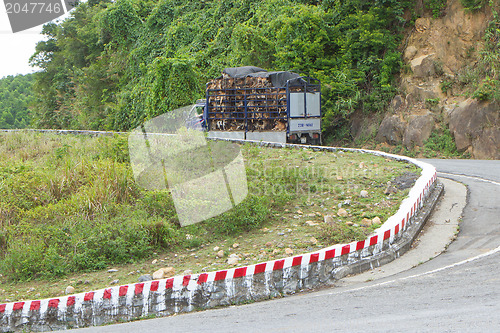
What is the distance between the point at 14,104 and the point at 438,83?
64.2 meters

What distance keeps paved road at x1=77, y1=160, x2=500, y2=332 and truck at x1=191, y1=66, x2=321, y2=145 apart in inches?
510

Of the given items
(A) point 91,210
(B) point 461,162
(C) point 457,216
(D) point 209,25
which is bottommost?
(B) point 461,162

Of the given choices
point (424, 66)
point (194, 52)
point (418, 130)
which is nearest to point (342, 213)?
point (418, 130)

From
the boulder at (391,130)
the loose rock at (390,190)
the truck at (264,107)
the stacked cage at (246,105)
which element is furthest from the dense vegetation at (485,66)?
the loose rock at (390,190)

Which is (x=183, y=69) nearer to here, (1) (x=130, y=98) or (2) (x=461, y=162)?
(1) (x=130, y=98)

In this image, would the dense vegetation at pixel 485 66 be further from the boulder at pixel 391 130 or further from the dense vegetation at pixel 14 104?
the dense vegetation at pixel 14 104

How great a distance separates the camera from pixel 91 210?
382 inches

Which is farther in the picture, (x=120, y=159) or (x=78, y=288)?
(x=120, y=159)

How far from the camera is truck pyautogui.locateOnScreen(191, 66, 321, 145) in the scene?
66.4 feet

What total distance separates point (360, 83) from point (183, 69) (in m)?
9.52

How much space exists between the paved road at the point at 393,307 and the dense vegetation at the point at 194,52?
16.7 metres

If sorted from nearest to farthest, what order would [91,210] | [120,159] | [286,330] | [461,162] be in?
[286,330], [91,210], [120,159], [461,162]

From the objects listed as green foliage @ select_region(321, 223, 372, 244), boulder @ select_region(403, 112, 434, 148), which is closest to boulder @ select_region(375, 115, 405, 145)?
boulder @ select_region(403, 112, 434, 148)

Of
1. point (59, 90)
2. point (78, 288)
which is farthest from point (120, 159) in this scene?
point (59, 90)
